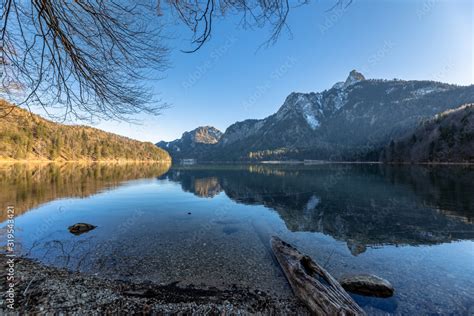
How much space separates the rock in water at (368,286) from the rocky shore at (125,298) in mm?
2582

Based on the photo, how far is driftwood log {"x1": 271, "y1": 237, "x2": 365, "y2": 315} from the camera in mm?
6637

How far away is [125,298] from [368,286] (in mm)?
9278

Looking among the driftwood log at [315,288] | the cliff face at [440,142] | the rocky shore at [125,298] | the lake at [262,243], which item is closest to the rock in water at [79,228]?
the lake at [262,243]

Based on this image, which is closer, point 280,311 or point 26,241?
point 280,311

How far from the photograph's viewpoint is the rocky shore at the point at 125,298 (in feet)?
23.2

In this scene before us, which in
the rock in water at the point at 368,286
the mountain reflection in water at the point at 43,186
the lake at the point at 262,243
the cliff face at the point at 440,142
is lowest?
the lake at the point at 262,243

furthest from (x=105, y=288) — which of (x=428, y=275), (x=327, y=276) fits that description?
(x=428, y=275)

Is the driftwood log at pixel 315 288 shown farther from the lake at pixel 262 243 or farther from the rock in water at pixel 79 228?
the rock in water at pixel 79 228

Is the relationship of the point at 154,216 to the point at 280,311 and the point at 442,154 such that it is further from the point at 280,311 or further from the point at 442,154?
the point at 442,154

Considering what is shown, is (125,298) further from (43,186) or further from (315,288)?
(43,186)

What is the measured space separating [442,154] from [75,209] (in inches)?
6151

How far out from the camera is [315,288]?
24.5ft

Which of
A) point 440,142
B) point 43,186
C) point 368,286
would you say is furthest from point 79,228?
point 440,142

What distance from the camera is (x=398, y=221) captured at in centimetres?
1939
